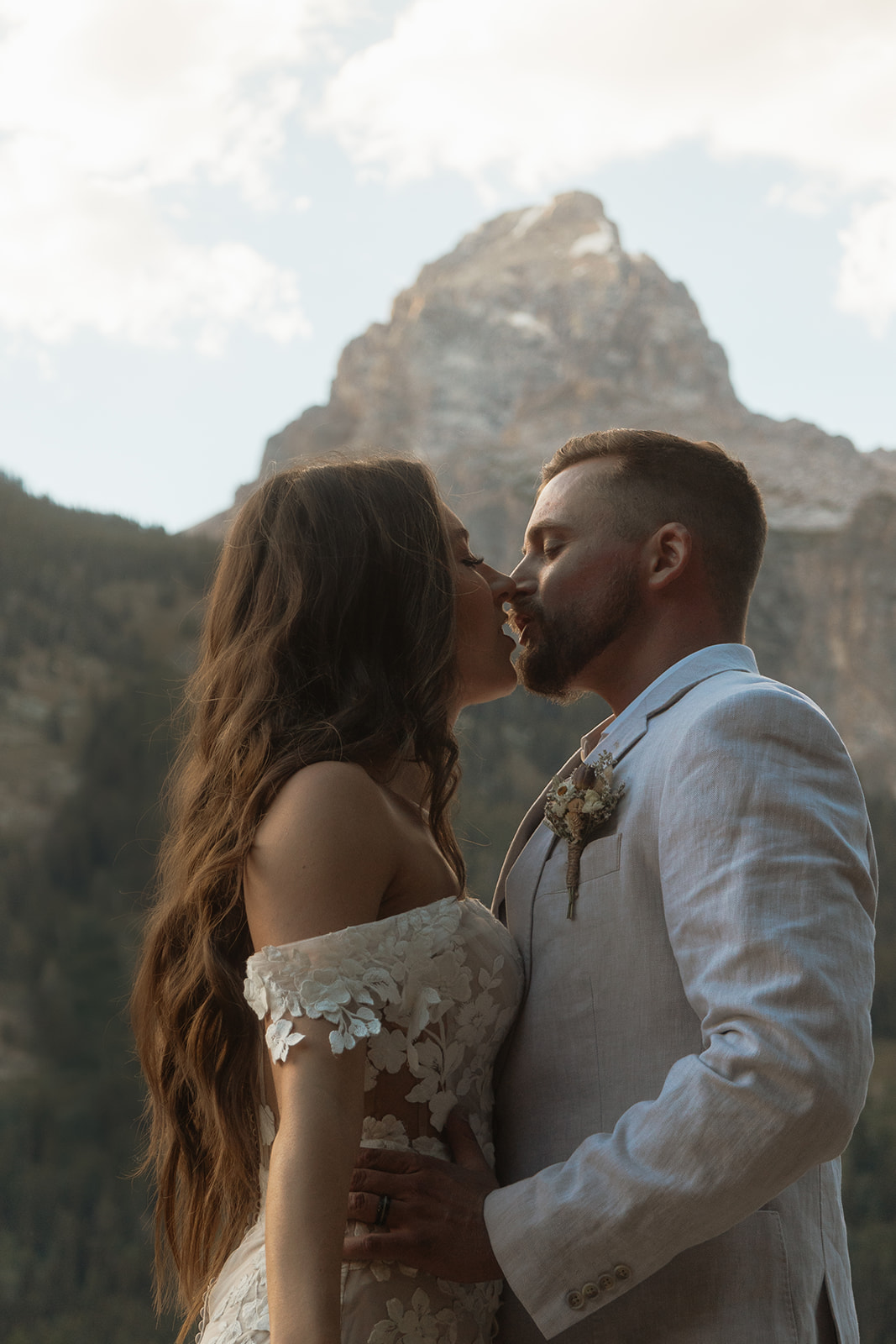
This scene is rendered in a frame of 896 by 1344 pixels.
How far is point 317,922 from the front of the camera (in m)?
2.16

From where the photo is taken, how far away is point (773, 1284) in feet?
7.14

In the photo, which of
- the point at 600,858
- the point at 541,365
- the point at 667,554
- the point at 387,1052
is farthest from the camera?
the point at 541,365

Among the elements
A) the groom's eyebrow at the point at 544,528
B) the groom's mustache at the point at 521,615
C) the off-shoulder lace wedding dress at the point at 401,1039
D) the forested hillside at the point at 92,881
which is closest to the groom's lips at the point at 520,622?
the groom's mustache at the point at 521,615

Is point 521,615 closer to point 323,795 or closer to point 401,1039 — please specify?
point 323,795

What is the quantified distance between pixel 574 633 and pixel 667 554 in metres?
0.29

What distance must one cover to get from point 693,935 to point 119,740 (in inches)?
1662

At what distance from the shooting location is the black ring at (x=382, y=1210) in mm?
2162

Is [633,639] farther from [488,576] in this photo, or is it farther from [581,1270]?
[581,1270]

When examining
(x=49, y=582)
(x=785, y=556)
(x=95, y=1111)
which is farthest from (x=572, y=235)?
(x=95, y=1111)

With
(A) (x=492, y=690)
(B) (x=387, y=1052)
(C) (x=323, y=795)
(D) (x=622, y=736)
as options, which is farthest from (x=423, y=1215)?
(A) (x=492, y=690)

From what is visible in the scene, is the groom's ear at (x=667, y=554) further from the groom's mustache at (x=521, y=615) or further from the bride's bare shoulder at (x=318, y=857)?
the bride's bare shoulder at (x=318, y=857)

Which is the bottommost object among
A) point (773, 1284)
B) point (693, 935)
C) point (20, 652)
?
point (773, 1284)

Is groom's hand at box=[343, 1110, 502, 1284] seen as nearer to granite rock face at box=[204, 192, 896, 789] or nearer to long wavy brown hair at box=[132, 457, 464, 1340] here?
long wavy brown hair at box=[132, 457, 464, 1340]

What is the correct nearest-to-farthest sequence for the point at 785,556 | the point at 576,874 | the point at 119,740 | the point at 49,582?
the point at 576,874
the point at 119,740
the point at 49,582
the point at 785,556
